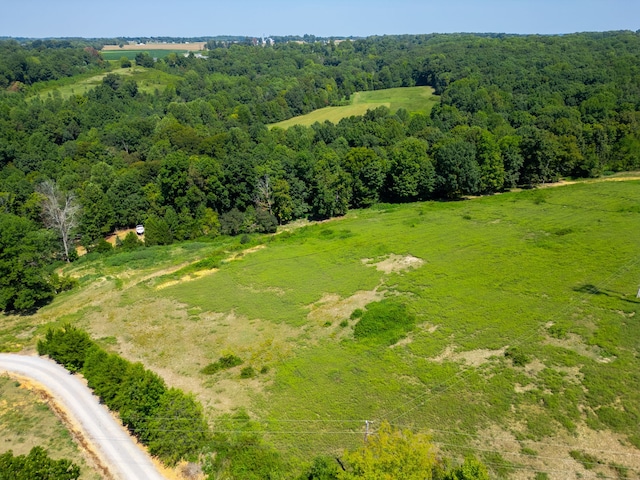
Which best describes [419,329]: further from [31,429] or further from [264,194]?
[264,194]

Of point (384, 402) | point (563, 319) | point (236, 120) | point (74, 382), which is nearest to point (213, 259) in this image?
point (74, 382)

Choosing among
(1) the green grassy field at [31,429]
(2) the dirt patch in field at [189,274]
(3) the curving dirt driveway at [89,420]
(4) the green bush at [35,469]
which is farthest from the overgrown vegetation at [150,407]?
(2) the dirt patch in field at [189,274]

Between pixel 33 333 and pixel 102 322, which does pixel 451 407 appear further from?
pixel 33 333

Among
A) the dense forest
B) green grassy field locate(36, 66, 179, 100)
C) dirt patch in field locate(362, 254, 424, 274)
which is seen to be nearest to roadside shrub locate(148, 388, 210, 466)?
dirt patch in field locate(362, 254, 424, 274)

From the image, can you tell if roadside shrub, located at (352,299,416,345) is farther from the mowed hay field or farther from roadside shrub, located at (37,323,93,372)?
roadside shrub, located at (37,323,93,372)

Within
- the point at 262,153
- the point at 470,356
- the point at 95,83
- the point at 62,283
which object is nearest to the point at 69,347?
the point at 62,283

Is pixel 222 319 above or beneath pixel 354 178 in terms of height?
beneath
